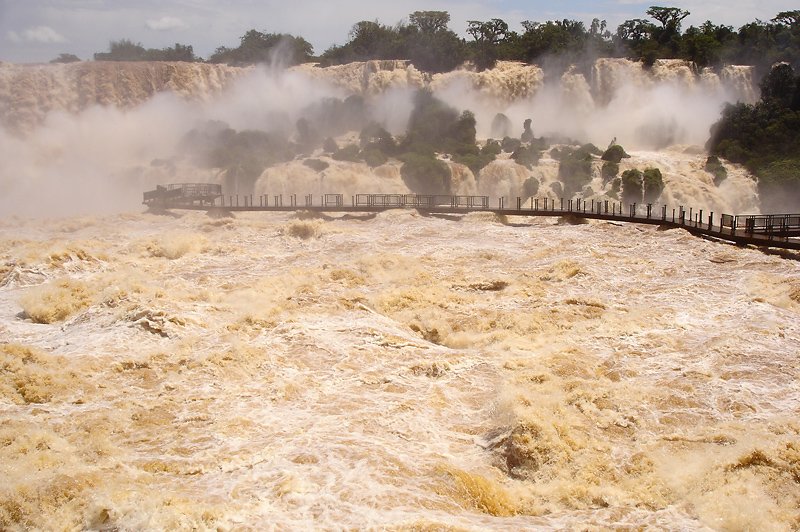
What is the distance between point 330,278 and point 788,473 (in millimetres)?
13006

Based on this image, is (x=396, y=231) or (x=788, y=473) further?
(x=396, y=231)

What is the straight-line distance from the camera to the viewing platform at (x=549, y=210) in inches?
955

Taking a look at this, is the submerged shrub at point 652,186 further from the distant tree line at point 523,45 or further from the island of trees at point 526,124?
the distant tree line at point 523,45

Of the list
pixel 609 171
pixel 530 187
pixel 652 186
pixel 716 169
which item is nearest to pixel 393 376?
pixel 652 186

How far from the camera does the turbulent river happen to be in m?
9.14

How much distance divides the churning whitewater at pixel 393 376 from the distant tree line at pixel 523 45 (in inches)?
1012

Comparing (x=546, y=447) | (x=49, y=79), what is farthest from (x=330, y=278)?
(x=49, y=79)

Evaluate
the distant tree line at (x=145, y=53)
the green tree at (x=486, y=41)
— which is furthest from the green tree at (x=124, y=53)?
the green tree at (x=486, y=41)

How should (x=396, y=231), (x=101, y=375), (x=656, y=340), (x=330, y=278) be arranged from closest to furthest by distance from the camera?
(x=101, y=375) → (x=656, y=340) → (x=330, y=278) → (x=396, y=231)

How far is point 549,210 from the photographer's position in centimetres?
3133

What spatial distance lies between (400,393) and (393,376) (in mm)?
731

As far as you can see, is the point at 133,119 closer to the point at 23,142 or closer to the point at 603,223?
the point at 23,142

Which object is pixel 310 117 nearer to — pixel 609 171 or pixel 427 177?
pixel 427 177

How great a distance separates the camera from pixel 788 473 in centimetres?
977
